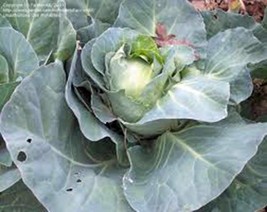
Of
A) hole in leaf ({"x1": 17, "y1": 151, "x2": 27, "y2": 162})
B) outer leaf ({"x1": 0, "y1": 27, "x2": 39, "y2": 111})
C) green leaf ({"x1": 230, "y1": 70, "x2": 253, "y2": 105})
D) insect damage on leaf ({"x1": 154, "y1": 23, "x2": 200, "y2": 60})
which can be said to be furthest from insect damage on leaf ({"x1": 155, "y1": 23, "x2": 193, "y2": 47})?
hole in leaf ({"x1": 17, "y1": 151, "x2": 27, "y2": 162})

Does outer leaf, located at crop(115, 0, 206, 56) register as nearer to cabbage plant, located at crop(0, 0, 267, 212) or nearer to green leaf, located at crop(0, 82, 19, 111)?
cabbage plant, located at crop(0, 0, 267, 212)

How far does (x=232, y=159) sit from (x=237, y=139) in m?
0.06

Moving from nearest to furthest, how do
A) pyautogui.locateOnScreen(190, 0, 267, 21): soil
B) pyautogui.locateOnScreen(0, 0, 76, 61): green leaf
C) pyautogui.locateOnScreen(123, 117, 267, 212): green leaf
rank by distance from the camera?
pyautogui.locateOnScreen(123, 117, 267, 212): green leaf
pyautogui.locateOnScreen(0, 0, 76, 61): green leaf
pyautogui.locateOnScreen(190, 0, 267, 21): soil

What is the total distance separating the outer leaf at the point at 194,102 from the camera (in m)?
1.00

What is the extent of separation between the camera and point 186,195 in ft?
3.22

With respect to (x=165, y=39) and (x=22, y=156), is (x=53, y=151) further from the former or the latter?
(x=165, y=39)

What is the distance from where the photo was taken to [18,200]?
3.69 feet

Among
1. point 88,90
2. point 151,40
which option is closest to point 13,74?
point 88,90

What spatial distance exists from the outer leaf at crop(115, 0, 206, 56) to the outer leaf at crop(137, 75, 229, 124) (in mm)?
141

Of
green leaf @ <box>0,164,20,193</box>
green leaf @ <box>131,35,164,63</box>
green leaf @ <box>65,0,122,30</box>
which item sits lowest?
green leaf @ <box>0,164,20,193</box>

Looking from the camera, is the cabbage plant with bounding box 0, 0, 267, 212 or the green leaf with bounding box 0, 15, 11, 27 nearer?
the cabbage plant with bounding box 0, 0, 267, 212

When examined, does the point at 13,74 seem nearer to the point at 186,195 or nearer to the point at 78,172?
the point at 78,172

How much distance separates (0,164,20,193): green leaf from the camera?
1.02m

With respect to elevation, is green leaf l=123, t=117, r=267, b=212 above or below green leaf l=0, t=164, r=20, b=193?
above
